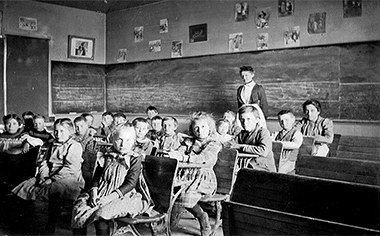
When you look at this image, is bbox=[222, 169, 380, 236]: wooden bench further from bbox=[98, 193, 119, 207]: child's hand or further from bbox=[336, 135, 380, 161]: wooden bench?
bbox=[336, 135, 380, 161]: wooden bench

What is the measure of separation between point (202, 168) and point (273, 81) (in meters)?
3.70

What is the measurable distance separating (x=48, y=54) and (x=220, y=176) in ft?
20.2

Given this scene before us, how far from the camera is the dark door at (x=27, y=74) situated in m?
7.80

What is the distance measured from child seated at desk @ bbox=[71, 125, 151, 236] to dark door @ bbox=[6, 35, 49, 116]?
5902mm

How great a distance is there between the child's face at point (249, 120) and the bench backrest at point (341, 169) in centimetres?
109

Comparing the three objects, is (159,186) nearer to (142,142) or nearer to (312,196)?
(312,196)

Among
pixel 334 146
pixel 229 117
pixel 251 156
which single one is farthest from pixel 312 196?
pixel 229 117

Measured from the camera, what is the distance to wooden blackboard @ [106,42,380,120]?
547cm

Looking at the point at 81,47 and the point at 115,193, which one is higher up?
the point at 81,47

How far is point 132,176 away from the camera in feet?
8.09

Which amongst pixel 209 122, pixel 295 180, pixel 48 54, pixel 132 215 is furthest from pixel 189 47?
pixel 295 180

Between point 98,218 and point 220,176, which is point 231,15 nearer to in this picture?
point 220,176

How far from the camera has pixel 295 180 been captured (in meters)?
1.63

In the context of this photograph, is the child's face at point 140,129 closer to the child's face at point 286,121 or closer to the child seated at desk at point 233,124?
the child seated at desk at point 233,124
